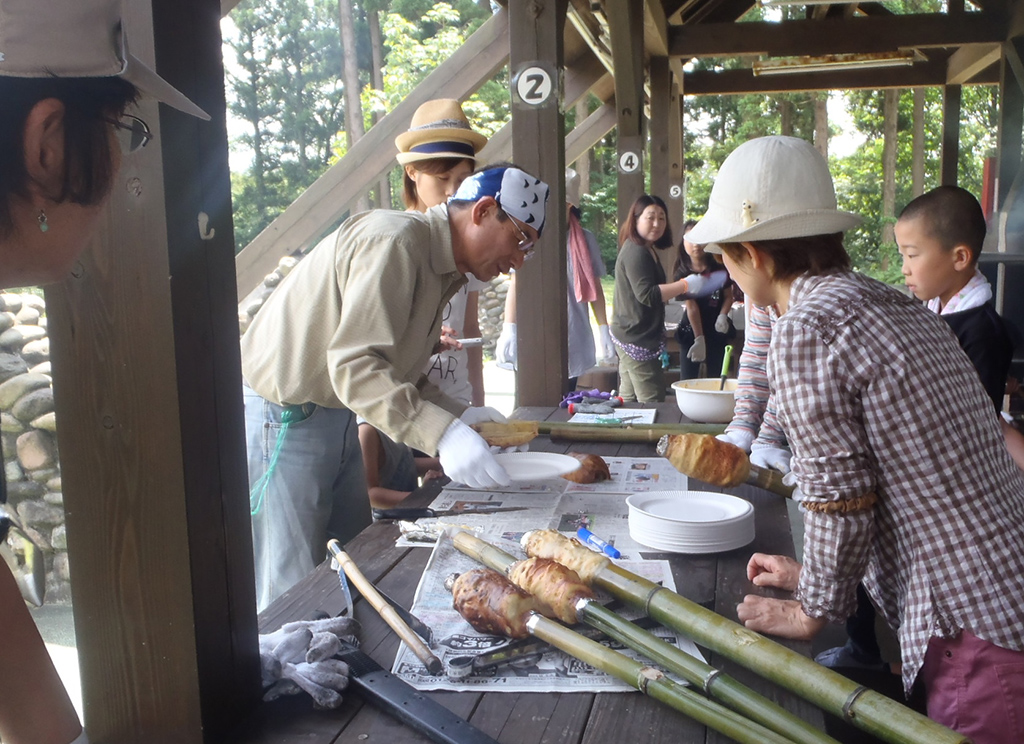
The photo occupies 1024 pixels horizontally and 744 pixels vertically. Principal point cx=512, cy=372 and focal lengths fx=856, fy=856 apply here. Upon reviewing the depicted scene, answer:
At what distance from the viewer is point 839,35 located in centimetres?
961

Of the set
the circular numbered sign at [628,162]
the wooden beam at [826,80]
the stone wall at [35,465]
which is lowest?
the stone wall at [35,465]

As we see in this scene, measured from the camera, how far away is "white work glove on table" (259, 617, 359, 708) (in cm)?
126

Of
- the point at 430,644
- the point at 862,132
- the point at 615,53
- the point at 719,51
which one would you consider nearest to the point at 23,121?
the point at 430,644

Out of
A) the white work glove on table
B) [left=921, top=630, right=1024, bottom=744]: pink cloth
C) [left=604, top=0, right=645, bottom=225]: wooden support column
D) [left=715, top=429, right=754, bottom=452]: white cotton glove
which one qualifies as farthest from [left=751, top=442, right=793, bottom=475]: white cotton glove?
[left=604, top=0, right=645, bottom=225]: wooden support column

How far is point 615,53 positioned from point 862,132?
84.4 ft

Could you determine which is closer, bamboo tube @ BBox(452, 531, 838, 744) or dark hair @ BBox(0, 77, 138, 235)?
dark hair @ BBox(0, 77, 138, 235)

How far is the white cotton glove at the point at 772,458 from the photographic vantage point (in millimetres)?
2482

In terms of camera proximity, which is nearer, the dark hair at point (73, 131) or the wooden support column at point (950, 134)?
the dark hair at point (73, 131)

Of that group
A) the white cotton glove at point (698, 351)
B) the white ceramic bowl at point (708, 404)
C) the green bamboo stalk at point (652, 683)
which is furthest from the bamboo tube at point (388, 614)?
the white cotton glove at point (698, 351)

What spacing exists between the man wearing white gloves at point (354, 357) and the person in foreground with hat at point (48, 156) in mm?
1316

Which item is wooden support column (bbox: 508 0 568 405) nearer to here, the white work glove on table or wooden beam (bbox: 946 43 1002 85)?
the white work glove on table

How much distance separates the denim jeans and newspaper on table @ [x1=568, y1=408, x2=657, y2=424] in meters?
0.99

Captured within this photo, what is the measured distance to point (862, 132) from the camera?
1163 inches

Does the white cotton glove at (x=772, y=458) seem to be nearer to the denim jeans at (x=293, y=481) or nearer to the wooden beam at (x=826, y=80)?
the denim jeans at (x=293, y=481)
